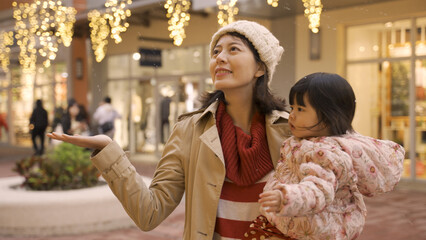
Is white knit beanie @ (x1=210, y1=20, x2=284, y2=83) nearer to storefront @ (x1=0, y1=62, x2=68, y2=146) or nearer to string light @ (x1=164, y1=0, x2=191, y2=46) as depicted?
string light @ (x1=164, y1=0, x2=191, y2=46)

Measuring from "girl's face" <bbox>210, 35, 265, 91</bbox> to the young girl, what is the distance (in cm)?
28

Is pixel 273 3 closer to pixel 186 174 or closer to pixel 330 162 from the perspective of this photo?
pixel 186 174

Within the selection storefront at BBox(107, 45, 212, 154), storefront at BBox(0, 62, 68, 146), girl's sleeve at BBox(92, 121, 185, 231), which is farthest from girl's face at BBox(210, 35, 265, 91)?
storefront at BBox(0, 62, 68, 146)

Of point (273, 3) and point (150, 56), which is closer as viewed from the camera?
point (273, 3)

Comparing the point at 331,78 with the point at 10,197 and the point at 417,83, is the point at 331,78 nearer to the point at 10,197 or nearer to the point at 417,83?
the point at 10,197

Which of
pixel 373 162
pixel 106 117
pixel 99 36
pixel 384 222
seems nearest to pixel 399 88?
pixel 384 222

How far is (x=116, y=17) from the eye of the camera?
85.1 inches

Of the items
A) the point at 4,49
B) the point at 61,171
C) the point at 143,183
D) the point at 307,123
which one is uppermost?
the point at 4,49

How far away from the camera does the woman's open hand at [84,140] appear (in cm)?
147

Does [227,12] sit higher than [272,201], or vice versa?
[227,12]

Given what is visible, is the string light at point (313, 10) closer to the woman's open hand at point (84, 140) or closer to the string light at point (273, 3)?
the string light at point (273, 3)

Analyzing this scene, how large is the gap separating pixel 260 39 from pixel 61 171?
4.84m

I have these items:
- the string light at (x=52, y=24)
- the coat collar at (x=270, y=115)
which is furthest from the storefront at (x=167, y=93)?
the coat collar at (x=270, y=115)

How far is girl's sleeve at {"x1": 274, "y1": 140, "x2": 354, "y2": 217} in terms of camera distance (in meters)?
1.20
